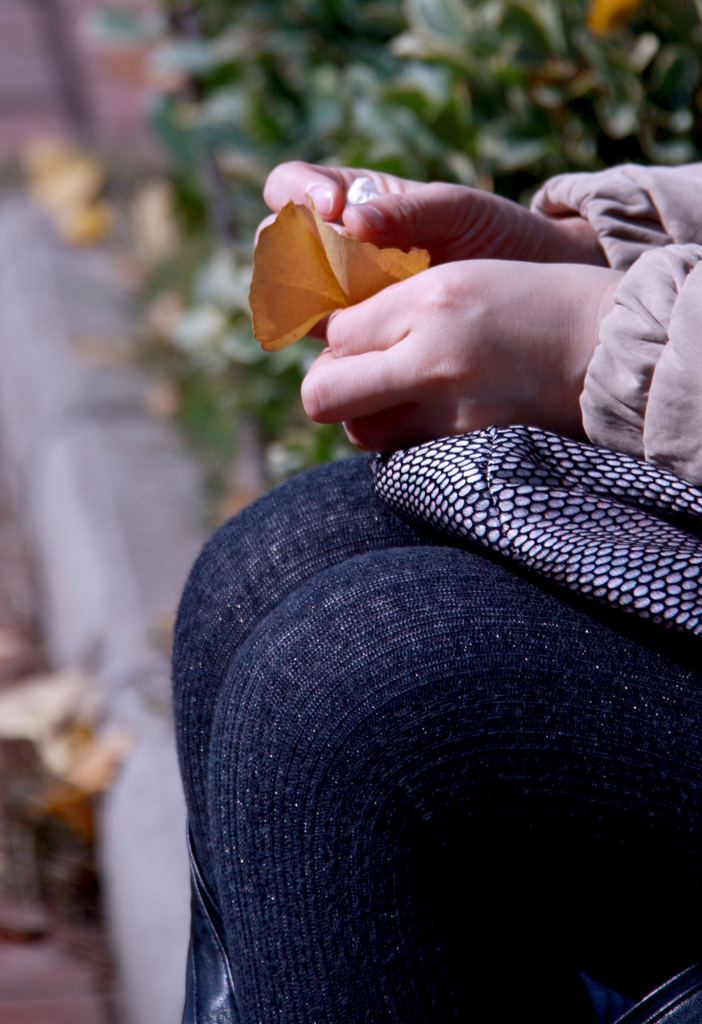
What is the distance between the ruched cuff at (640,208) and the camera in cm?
81

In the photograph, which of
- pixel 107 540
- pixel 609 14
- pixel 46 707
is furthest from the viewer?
pixel 107 540

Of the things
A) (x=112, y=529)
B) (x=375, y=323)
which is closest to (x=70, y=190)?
(x=112, y=529)

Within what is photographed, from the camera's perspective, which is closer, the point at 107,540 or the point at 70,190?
the point at 107,540

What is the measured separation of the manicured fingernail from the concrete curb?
3.07ft

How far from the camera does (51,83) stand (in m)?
4.54

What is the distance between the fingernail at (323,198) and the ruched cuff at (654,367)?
24 centimetres

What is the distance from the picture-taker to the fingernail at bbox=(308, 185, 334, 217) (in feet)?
2.60

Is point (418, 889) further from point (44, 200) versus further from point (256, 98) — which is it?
point (44, 200)

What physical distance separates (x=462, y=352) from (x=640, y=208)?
24 cm

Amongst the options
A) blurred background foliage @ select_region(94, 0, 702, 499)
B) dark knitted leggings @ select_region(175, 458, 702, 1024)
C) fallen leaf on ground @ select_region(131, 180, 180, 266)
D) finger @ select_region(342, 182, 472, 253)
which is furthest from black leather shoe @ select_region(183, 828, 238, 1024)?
fallen leaf on ground @ select_region(131, 180, 180, 266)

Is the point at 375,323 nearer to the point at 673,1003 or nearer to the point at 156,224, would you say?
the point at 673,1003

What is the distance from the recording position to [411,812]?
26.0 inches

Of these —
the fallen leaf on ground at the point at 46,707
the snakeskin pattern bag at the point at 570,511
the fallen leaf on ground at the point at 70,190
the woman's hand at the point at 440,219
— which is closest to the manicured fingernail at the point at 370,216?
the woman's hand at the point at 440,219

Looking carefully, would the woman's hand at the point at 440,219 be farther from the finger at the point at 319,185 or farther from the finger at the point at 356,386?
the finger at the point at 356,386
